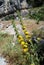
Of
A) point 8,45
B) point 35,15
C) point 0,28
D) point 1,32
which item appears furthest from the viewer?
point 35,15

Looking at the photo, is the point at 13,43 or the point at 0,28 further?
the point at 0,28

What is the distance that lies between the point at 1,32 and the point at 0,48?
1646mm

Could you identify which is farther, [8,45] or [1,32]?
[1,32]

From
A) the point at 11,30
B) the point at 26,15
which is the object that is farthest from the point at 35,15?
the point at 11,30

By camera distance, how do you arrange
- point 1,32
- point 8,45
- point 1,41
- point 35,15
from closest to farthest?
point 8,45 → point 1,41 → point 1,32 → point 35,15

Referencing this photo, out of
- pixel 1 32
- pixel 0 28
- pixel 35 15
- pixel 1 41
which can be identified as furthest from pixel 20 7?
pixel 1 41

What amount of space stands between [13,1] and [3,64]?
591 cm

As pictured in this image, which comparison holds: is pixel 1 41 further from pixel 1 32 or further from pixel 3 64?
pixel 3 64

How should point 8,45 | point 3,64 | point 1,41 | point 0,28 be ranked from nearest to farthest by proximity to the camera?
point 3,64
point 8,45
point 1,41
point 0,28

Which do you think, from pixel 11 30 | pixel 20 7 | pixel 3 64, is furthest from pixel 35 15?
pixel 3 64

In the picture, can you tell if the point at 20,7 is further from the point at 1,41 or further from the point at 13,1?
the point at 1,41

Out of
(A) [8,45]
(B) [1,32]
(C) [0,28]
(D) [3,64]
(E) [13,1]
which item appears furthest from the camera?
(E) [13,1]

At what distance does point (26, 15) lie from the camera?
12.7 metres

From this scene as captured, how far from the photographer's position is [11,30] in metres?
10.7
